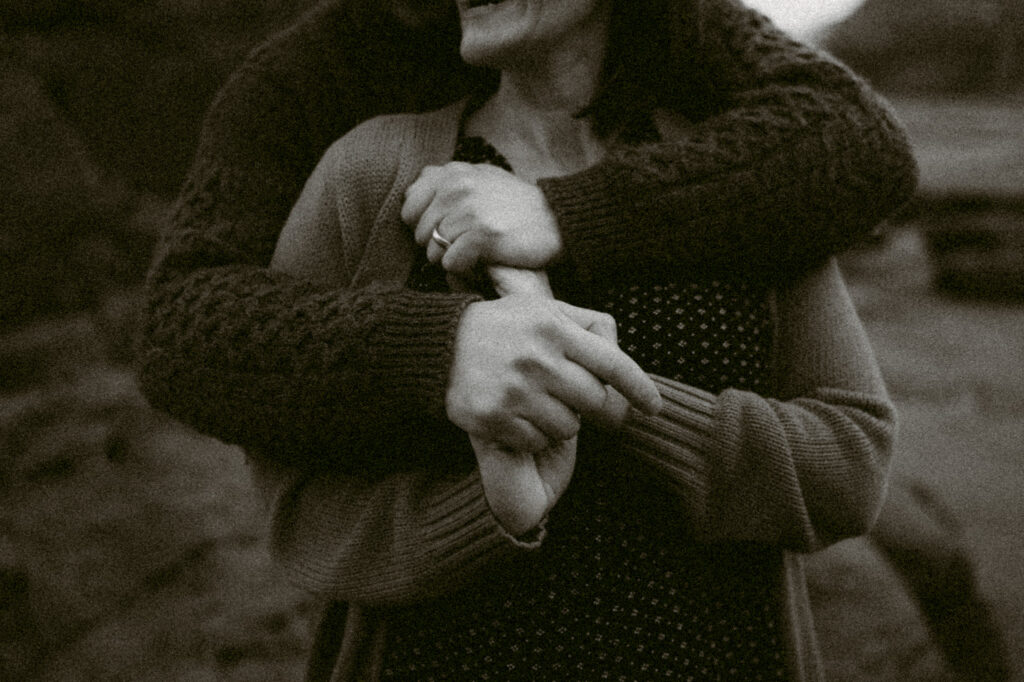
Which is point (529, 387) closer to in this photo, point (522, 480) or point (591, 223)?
point (522, 480)

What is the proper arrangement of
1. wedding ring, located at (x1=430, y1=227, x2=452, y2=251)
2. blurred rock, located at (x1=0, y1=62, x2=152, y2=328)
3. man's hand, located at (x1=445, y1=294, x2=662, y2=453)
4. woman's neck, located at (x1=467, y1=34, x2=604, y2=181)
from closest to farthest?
man's hand, located at (x1=445, y1=294, x2=662, y2=453), wedding ring, located at (x1=430, y1=227, x2=452, y2=251), woman's neck, located at (x1=467, y1=34, x2=604, y2=181), blurred rock, located at (x1=0, y1=62, x2=152, y2=328)

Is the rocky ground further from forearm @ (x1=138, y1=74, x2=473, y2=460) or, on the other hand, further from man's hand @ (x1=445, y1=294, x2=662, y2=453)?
man's hand @ (x1=445, y1=294, x2=662, y2=453)

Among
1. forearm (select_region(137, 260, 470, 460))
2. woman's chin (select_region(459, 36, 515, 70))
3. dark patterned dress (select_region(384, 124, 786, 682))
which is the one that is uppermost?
woman's chin (select_region(459, 36, 515, 70))

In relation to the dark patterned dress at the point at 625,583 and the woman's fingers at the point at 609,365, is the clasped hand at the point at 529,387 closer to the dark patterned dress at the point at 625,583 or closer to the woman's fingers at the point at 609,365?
the woman's fingers at the point at 609,365

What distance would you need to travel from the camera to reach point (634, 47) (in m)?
1.04

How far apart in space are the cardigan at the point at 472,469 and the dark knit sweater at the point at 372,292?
0.06 metres

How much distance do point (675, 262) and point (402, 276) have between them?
29cm

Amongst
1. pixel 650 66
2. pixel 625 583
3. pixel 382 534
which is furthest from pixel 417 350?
pixel 650 66

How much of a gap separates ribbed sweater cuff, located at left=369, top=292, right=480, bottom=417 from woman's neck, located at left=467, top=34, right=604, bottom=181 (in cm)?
26

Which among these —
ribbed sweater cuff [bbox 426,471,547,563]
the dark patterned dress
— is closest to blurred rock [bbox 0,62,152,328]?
the dark patterned dress

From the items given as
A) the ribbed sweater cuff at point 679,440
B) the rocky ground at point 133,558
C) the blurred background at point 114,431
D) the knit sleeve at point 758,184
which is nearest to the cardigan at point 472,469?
the ribbed sweater cuff at point 679,440

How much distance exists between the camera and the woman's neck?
100cm

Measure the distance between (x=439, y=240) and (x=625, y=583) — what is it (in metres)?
0.40

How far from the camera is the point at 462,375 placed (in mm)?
780
